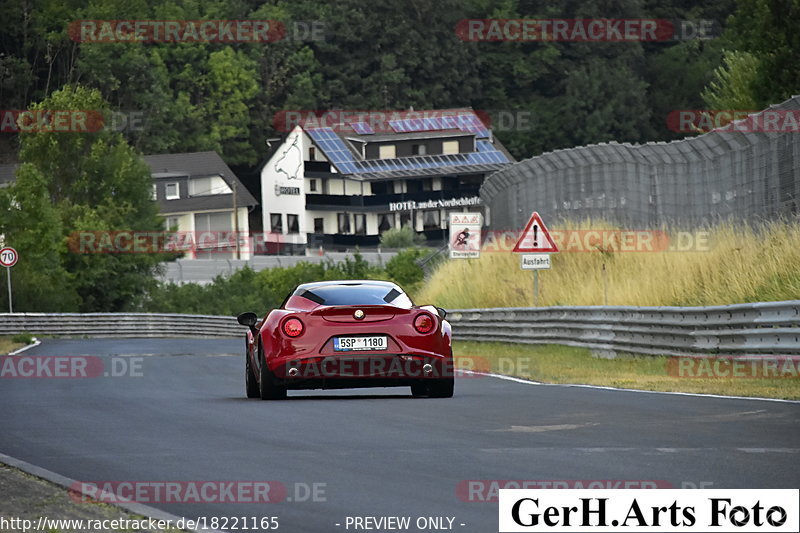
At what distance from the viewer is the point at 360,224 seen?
357ft

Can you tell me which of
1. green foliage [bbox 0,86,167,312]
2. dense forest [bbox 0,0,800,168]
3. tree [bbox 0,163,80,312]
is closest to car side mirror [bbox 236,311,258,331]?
green foliage [bbox 0,86,167,312]

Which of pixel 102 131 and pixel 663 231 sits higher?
pixel 102 131

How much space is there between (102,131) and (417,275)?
33.4 metres

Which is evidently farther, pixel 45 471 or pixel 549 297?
pixel 549 297

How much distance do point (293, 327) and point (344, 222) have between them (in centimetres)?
9509

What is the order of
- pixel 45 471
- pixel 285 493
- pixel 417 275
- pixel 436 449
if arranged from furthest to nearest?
pixel 417 275
pixel 436 449
pixel 45 471
pixel 285 493

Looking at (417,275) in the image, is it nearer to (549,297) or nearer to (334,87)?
(549,297)

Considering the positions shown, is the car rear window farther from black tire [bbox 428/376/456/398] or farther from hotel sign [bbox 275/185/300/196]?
hotel sign [bbox 275/185/300/196]

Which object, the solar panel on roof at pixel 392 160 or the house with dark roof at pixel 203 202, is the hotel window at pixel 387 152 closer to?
the solar panel on roof at pixel 392 160

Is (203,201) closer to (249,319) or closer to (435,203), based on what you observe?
(435,203)

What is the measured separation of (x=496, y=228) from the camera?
135ft

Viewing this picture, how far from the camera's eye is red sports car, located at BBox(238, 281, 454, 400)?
47.3 feet

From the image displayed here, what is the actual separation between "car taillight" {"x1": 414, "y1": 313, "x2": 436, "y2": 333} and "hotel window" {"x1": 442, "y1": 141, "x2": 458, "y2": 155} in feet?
315

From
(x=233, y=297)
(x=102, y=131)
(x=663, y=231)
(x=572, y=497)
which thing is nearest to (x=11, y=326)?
(x=233, y=297)
